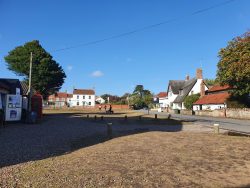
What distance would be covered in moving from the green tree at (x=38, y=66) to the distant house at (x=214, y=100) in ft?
94.9

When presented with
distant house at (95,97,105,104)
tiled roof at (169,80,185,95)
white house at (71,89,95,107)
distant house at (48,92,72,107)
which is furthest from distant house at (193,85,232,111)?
distant house at (95,97,105,104)

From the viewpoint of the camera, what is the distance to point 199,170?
9.38 metres

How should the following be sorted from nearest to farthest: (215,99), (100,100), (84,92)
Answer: (215,99) → (84,92) → (100,100)

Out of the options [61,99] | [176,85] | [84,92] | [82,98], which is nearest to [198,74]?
[176,85]

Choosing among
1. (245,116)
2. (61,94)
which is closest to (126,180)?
(245,116)

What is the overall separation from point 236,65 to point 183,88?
51520 millimetres

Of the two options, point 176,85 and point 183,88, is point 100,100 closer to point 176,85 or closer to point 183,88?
point 176,85

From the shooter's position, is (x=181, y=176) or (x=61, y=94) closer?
(x=181, y=176)

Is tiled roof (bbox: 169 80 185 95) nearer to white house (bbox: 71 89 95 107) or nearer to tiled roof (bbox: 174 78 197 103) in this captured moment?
tiled roof (bbox: 174 78 197 103)

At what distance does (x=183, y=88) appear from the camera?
315 feet

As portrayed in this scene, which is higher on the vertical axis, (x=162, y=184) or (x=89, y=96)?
(x=89, y=96)

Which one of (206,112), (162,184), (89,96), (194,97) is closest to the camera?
(162,184)

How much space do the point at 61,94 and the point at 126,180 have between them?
5923 inches

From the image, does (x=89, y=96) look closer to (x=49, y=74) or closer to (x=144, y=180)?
(x=49, y=74)
